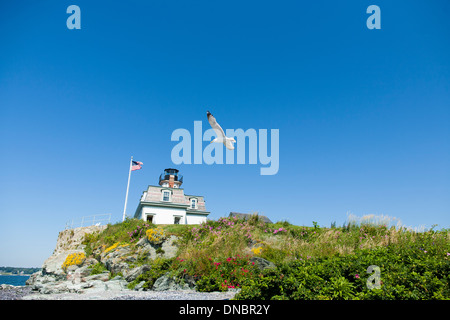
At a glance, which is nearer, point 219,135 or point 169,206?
point 219,135

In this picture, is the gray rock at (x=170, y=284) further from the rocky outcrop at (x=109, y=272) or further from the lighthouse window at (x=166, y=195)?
the lighthouse window at (x=166, y=195)

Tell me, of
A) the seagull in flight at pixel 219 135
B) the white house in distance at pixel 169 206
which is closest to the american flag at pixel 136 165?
the white house in distance at pixel 169 206

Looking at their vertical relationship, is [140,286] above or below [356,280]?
below

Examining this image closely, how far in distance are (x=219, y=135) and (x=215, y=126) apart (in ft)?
1.61

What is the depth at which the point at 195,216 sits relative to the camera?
3359 centimetres

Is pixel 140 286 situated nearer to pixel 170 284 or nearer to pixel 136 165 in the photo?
pixel 170 284

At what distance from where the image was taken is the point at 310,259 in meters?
6.62

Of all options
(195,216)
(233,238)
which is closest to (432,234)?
(233,238)

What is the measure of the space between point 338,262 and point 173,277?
5451 mm

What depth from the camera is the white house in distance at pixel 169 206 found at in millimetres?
29969

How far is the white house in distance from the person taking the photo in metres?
30.0

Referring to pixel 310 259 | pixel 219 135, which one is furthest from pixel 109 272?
pixel 310 259

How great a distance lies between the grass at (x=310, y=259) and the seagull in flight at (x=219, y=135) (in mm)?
4501
